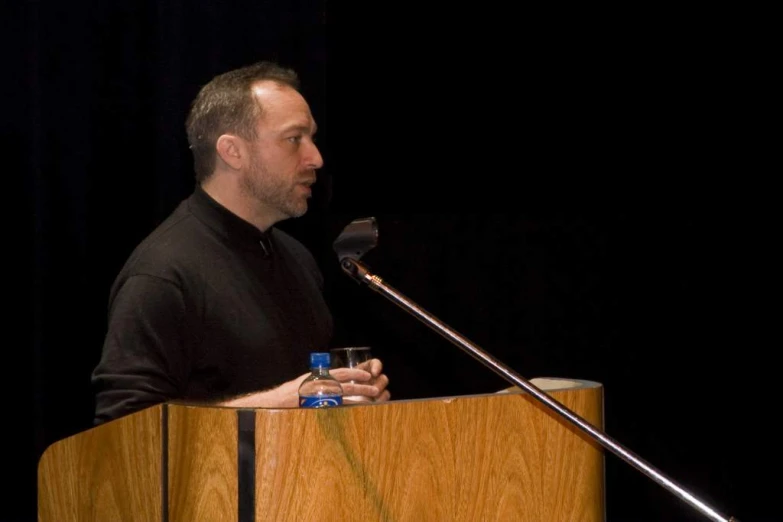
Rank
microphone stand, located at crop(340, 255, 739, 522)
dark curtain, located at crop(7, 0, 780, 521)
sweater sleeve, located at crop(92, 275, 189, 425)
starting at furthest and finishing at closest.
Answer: dark curtain, located at crop(7, 0, 780, 521), sweater sleeve, located at crop(92, 275, 189, 425), microphone stand, located at crop(340, 255, 739, 522)

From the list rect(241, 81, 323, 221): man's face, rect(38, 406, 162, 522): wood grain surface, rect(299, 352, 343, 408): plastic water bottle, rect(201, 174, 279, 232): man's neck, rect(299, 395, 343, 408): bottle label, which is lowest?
rect(38, 406, 162, 522): wood grain surface

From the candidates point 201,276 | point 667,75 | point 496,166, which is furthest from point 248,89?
point 667,75

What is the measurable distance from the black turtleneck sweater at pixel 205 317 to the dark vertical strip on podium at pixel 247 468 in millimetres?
569

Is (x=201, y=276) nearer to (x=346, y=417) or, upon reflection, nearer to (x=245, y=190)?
(x=245, y=190)

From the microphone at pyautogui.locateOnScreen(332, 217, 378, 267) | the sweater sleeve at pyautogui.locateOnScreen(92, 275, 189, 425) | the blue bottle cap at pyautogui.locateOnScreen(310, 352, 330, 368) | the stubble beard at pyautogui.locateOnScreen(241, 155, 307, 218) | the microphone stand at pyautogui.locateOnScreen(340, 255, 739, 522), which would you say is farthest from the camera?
the stubble beard at pyautogui.locateOnScreen(241, 155, 307, 218)

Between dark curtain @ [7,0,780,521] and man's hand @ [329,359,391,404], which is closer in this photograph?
man's hand @ [329,359,391,404]

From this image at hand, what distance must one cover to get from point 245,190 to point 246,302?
276 mm

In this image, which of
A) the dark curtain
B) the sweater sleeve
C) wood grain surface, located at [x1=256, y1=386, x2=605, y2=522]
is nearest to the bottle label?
wood grain surface, located at [x1=256, y1=386, x2=605, y2=522]

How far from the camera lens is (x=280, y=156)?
7.29ft

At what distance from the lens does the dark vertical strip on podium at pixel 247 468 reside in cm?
Result: 108

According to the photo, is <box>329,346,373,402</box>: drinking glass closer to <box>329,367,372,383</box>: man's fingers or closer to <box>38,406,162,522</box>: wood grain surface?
<box>329,367,372,383</box>: man's fingers

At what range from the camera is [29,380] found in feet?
8.22

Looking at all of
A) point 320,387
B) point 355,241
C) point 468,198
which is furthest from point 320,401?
point 468,198

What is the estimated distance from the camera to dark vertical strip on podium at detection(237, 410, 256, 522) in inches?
42.7
